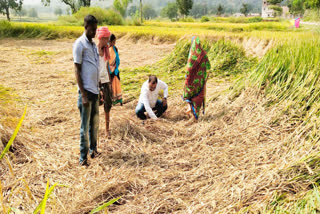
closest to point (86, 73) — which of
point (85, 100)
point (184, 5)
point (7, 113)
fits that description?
point (85, 100)

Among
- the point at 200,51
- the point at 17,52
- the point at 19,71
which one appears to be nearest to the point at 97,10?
the point at 17,52

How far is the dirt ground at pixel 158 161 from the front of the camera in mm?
2186

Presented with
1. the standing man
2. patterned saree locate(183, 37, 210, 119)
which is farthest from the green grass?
the standing man

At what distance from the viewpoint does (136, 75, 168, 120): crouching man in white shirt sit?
3.79 m

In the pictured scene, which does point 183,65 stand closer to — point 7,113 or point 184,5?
point 7,113

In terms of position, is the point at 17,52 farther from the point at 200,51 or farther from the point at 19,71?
the point at 200,51

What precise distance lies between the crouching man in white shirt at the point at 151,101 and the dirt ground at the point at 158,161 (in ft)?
0.60

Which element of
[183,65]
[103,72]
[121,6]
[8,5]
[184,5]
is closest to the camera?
[103,72]

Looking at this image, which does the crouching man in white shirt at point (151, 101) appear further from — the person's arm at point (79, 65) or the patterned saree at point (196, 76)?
the person's arm at point (79, 65)

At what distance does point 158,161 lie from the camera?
2951 mm

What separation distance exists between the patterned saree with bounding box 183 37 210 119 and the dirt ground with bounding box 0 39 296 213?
257mm

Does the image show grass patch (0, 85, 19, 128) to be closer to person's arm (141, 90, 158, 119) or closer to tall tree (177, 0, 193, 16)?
person's arm (141, 90, 158, 119)

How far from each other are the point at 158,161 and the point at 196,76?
1.57m

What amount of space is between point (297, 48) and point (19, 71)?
629 cm
